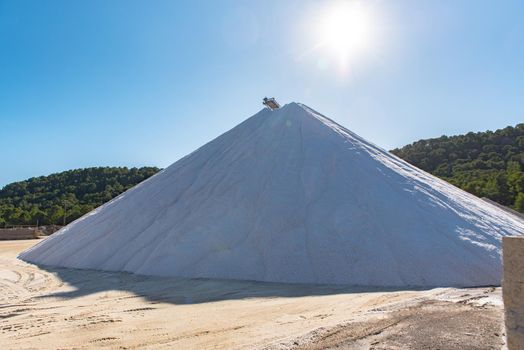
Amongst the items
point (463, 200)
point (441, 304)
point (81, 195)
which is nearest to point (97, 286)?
point (441, 304)

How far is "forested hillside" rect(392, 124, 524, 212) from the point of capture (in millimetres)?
33969

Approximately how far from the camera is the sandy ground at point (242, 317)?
3.55 meters

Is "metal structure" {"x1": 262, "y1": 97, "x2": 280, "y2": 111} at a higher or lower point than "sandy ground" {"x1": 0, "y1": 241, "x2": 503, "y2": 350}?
higher

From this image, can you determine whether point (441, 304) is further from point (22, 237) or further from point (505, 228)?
point (22, 237)

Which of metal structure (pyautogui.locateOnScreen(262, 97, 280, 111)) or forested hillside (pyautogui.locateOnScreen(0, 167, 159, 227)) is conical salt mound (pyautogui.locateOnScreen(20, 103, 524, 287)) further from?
forested hillside (pyautogui.locateOnScreen(0, 167, 159, 227))

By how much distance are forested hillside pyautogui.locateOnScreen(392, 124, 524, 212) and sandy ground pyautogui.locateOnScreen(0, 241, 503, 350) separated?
31.8 meters

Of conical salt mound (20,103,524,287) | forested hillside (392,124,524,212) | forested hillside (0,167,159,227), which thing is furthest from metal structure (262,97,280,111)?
forested hillside (0,167,159,227)

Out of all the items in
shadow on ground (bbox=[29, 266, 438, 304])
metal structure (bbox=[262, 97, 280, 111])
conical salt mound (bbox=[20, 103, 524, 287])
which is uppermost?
metal structure (bbox=[262, 97, 280, 111])

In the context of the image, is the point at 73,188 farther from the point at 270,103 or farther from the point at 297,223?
the point at 297,223

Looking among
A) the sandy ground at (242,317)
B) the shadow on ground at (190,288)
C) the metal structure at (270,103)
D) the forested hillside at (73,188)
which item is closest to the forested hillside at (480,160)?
the metal structure at (270,103)

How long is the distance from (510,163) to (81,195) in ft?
188

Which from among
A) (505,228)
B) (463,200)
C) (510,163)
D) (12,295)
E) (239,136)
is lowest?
(12,295)

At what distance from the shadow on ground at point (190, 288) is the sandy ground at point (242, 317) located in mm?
18

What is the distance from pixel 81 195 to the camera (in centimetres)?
5862
